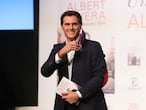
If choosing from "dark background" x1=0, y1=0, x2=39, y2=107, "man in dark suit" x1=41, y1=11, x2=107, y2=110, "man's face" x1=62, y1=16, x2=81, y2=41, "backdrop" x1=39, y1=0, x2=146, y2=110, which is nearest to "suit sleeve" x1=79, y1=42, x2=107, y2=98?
"man in dark suit" x1=41, y1=11, x2=107, y2=110

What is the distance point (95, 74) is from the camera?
1.74m

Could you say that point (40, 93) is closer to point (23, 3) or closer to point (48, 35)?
point (48, 35)

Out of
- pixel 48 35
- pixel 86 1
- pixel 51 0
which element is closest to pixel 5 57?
pixel 48 35

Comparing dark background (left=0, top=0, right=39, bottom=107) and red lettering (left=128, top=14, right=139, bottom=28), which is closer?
red lettering (left=128, top=14, right=139, bottom=28)

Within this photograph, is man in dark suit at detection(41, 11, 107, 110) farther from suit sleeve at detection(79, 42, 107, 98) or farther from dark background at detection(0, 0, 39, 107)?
dark background at detection(0, 0, 39, 107)

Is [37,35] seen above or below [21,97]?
above

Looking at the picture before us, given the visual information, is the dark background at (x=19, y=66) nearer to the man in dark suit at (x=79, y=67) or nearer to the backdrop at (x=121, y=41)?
the backdrop at (x=121, y=41)

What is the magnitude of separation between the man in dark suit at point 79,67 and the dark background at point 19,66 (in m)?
0.55

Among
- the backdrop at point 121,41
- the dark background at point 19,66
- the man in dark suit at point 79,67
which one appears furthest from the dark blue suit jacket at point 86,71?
the dark background at point 19,66

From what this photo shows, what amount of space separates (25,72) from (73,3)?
0.58 meters

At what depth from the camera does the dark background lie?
229 centimetres

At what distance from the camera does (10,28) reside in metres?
2.33

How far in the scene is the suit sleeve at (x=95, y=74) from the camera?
1.71 m

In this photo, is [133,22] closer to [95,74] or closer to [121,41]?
[121,41]
